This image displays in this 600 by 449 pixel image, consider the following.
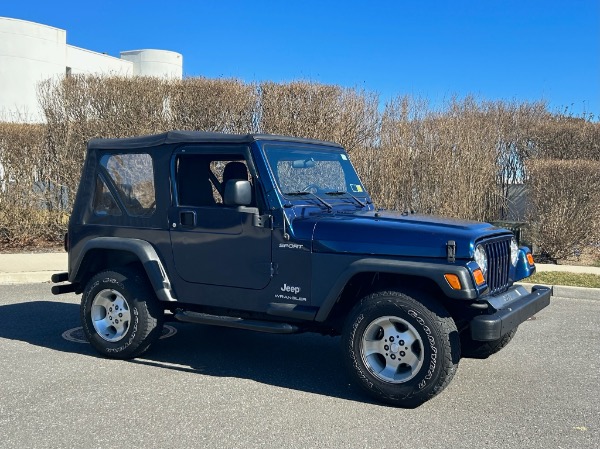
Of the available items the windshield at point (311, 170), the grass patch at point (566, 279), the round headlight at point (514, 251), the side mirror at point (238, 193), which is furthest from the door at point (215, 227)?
the grass patch at point (566, 279)

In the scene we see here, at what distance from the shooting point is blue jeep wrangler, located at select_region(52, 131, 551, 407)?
442 cm

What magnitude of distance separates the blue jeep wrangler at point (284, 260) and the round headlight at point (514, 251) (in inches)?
1.3

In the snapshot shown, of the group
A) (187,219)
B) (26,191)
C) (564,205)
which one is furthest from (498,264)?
(26,191)

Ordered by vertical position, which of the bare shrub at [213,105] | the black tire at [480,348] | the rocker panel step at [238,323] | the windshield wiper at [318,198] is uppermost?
the bare shrub at [213,105]

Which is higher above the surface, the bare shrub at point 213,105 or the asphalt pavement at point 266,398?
the bare shrub at point 213,105

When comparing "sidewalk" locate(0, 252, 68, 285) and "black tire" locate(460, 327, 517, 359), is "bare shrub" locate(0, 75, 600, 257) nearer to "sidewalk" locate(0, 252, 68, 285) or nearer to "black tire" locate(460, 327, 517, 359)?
"sidewalk" locate(0, 252, 68, 285)

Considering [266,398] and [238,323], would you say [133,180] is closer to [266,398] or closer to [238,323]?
[238,323]

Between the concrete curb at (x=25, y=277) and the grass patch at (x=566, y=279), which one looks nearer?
the grass patch at (x=566, y=279)

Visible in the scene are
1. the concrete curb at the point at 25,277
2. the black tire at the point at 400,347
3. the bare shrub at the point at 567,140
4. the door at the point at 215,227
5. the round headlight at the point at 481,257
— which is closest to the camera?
the black tire at the point at 400,347

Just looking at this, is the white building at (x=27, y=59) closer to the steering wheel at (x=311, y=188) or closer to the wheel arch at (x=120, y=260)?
the wheel arch at (x=120, y=260)

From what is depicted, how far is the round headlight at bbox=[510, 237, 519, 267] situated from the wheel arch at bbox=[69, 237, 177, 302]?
2.87m

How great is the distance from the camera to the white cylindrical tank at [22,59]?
2817 centimetres

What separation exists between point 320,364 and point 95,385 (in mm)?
1943

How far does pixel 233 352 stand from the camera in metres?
6.05
